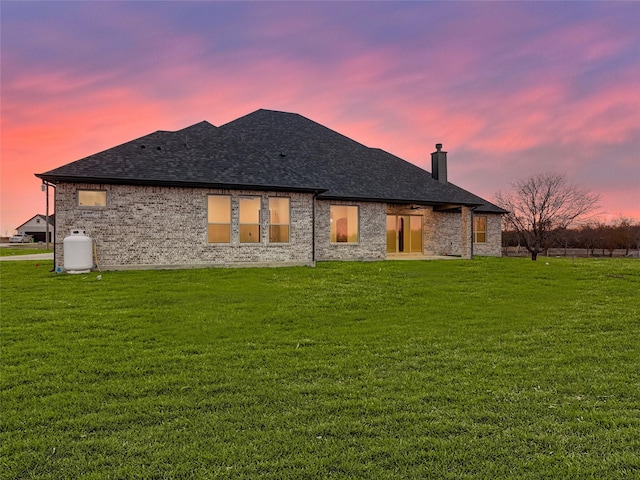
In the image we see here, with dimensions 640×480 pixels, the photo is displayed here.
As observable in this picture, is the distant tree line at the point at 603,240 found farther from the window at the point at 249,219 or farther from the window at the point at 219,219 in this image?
the window at the point at 219,219

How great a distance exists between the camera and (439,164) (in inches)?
1000

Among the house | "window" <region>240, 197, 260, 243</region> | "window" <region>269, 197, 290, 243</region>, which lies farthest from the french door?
"window" <region>240, 197, 260, 243</region>

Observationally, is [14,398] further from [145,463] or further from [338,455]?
[338,455]

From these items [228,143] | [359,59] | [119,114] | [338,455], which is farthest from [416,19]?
[338,455]

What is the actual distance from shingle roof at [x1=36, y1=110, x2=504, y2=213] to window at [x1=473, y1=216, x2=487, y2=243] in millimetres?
901

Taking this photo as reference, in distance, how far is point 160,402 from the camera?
362 centimetres

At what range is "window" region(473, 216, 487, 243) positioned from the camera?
87.1 ft

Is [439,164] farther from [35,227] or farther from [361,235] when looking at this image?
[35,227]

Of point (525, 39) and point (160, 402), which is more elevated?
point (525, 39)

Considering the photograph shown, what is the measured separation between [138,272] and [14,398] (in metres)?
10.6

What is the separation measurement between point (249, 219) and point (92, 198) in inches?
233

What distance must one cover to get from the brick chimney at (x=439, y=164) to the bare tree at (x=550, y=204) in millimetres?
14233

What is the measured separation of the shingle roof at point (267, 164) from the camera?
584 inches

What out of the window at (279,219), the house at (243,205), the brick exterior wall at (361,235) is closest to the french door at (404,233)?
the house at (243,205)
